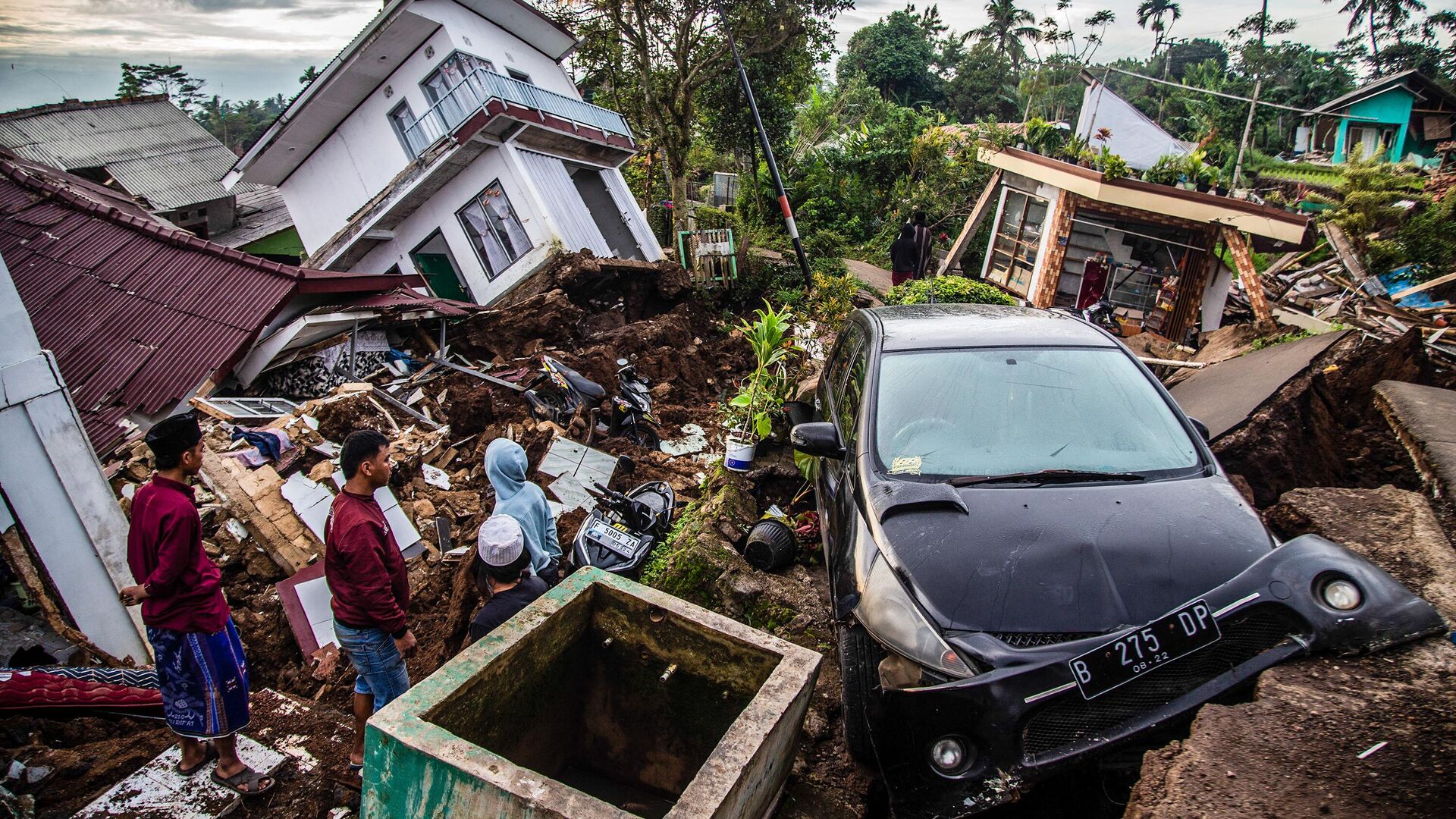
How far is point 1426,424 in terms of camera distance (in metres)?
4.80

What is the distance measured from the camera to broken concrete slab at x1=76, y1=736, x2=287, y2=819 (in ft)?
10.6

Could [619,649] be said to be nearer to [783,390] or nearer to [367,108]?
[783,390]

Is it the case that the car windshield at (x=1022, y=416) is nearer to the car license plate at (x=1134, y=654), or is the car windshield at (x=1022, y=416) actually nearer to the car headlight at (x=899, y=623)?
the car headlight at (x=899, y=623)

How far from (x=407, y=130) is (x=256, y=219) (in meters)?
15.9

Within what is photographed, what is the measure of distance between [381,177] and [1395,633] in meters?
19.2

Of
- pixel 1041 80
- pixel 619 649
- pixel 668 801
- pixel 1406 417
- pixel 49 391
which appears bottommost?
pixel 668 801

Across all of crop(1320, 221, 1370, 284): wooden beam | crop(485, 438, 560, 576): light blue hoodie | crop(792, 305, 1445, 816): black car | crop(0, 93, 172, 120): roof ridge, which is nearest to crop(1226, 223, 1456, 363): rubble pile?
crop(1320, 221, 1370, 284): wooden beam

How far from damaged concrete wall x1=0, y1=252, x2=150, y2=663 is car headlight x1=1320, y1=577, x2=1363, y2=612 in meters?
6.28

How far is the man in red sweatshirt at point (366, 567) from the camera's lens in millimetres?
3240

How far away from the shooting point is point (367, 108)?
678 inches

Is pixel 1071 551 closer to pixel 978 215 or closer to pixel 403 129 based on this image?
pixel 978 215

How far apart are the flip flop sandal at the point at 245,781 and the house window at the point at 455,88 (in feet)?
43.2

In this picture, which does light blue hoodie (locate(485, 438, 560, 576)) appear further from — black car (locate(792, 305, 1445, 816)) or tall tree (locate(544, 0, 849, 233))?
tall tree (locate(544, 0, 849, 233))

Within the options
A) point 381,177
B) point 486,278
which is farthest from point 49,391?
point 381,177
